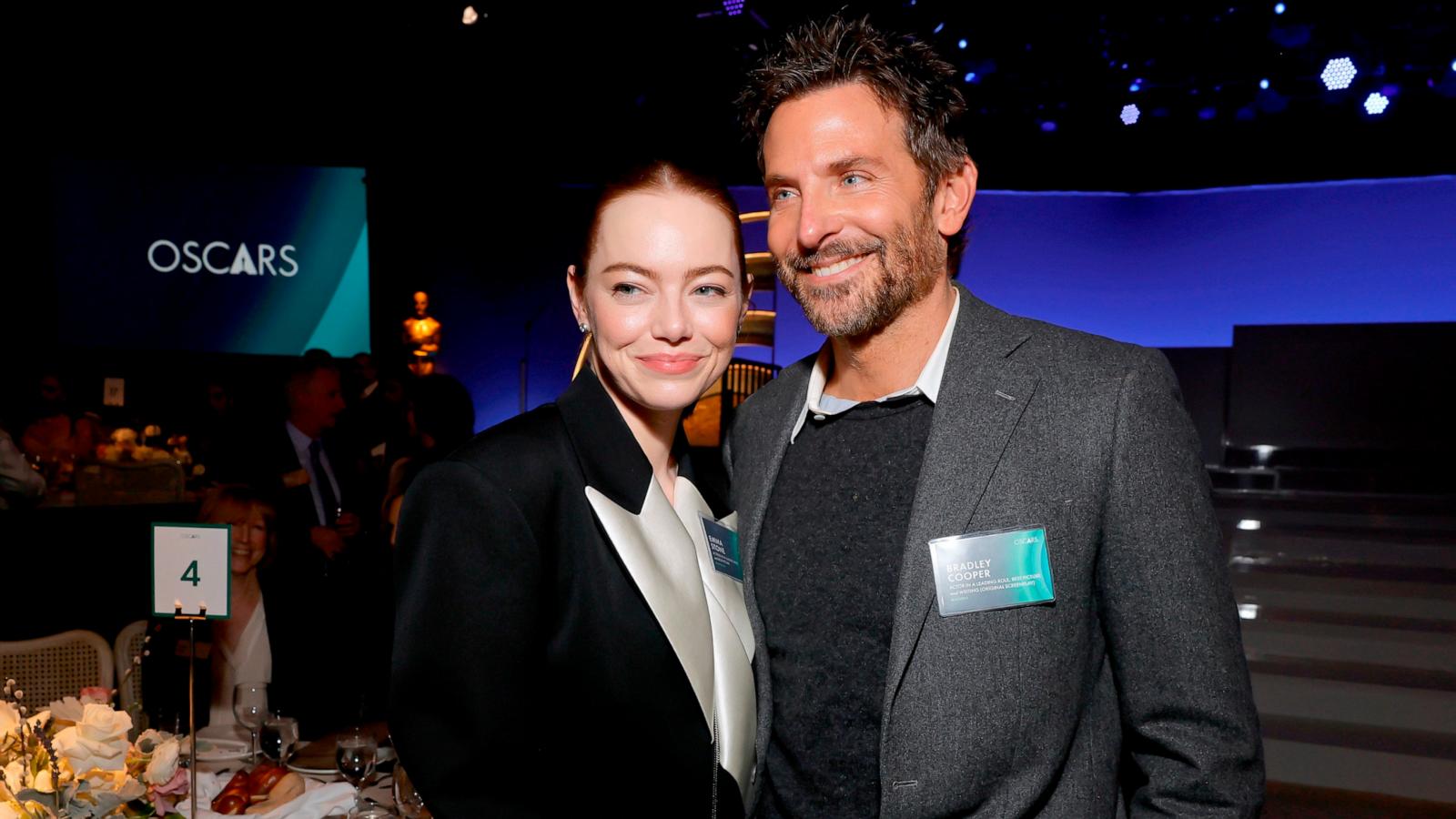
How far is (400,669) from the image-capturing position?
3.92 feet

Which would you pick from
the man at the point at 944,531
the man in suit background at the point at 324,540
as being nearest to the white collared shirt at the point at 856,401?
the man at the point at 944,531

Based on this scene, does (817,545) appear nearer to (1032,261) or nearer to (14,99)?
(1032,261)

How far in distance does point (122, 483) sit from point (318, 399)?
3.11ft

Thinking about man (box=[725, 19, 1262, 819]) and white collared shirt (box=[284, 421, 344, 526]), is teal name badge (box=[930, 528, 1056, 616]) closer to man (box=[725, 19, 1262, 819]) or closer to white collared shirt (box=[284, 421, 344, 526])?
man (box=[725, 19, 1262, 819])

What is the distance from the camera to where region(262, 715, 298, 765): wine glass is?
216 centimetres

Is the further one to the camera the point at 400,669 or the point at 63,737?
the point at 63,737

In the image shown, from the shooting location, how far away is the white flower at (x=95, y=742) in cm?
138

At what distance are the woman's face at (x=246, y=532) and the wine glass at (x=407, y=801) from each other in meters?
1.33

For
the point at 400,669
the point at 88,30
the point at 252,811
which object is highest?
the point at 88,30

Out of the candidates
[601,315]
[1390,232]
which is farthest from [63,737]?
[1390,232]

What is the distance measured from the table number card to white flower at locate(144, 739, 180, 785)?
30 cm

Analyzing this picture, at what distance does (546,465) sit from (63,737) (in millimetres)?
801

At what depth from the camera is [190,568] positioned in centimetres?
173

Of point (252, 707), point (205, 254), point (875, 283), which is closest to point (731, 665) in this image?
point (875, 283)
